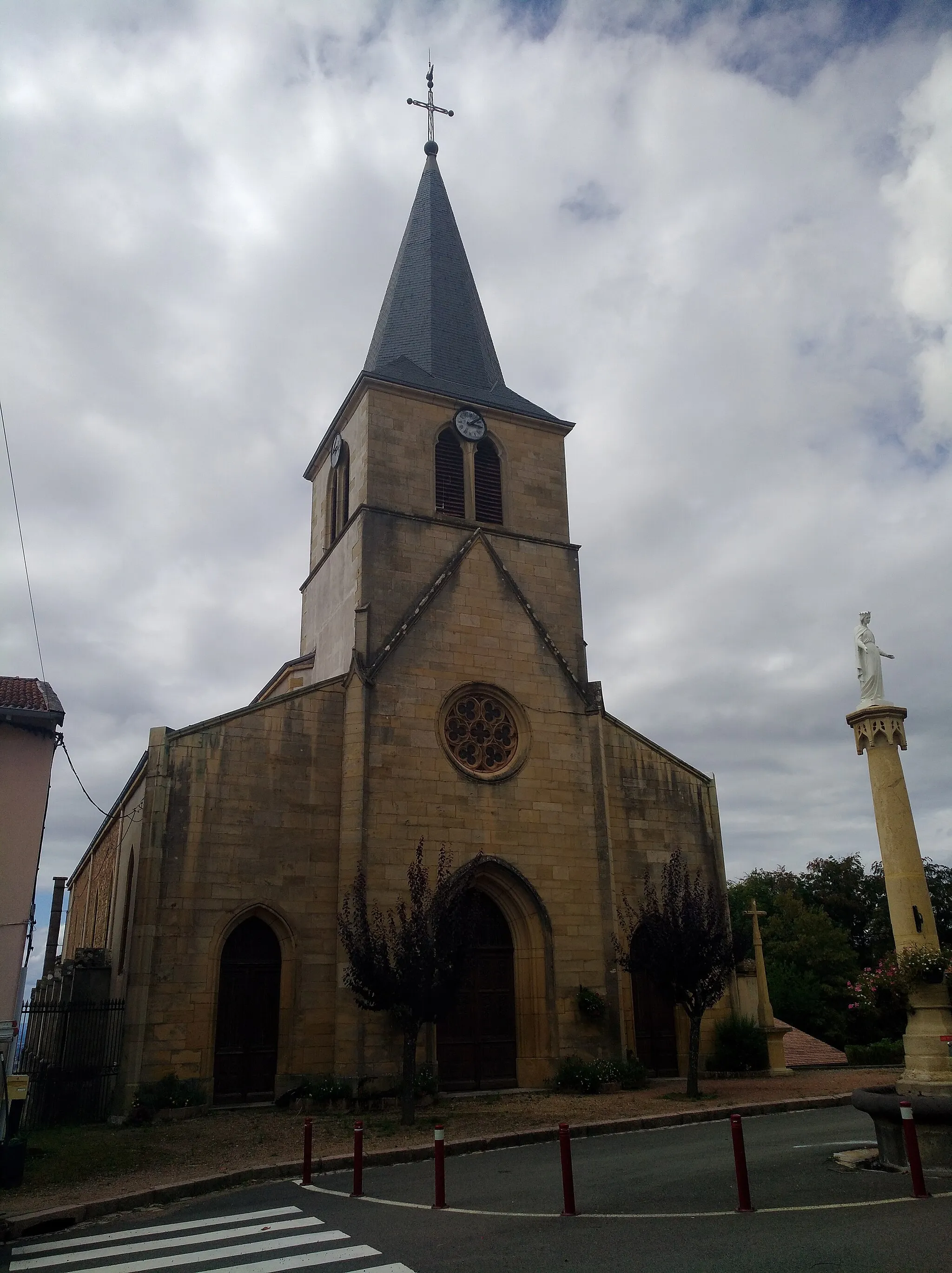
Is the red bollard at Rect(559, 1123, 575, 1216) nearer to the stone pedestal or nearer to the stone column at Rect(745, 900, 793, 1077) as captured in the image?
the stone column at Rect(745, 900, 793, 1077)

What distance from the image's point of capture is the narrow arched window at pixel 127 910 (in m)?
18.9

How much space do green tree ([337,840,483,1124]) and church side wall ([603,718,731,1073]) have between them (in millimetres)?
6261

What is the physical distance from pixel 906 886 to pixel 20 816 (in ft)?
42.7

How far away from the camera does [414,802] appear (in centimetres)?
1908

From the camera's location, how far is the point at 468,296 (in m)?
28.4

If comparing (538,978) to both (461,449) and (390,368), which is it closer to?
(461,449)

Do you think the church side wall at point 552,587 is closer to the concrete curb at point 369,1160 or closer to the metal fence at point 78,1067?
the concrete curb at point 369,1160

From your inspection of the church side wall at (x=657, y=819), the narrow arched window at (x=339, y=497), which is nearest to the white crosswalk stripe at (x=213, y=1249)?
the church side wall at (x=657, y=819)

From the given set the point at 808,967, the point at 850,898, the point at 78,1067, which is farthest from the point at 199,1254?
the point at 850,898

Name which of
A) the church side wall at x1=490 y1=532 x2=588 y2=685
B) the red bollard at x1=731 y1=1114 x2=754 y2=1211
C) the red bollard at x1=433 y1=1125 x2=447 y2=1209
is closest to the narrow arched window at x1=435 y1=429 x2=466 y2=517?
the church side wall at x1=490 y1=532 x2=588 y2=685

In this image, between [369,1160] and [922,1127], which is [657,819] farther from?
[922,1127]

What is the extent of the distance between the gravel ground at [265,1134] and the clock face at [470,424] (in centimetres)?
1493

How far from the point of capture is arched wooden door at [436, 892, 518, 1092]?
59.9ft

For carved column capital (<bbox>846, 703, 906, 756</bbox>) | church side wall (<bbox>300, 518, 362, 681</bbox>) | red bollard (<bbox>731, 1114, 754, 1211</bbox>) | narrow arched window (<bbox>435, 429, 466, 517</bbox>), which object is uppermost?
narrow arched window (<bbox>435, 429, 466, 517</bbox>)
